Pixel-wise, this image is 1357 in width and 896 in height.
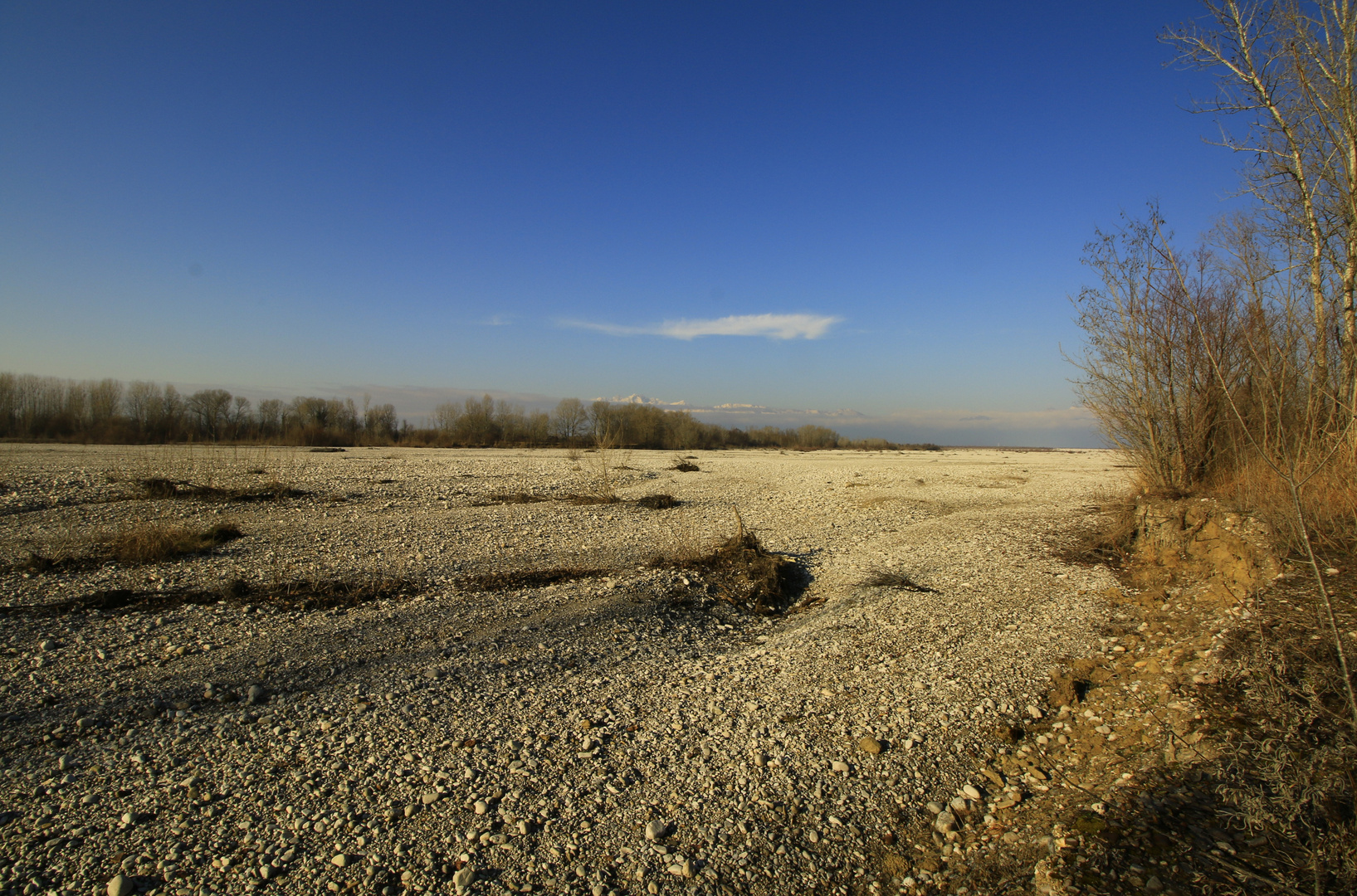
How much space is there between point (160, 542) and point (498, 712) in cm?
756

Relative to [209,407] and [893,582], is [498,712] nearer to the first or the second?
[893,582]

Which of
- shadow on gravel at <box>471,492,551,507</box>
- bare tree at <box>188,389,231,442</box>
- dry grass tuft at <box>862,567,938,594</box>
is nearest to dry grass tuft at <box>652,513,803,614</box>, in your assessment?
dry grass tuft at <box>862,567,938,594</box>

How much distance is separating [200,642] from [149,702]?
146 cm

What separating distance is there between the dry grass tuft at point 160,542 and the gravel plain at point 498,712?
25 cm

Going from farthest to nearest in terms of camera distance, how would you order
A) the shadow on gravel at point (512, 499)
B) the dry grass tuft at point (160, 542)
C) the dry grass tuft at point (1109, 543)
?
the shadow on gravel at point (512, 499) < the dry grass tuft at point (1109, 543) < the dry grass tuft at point (160, 542)

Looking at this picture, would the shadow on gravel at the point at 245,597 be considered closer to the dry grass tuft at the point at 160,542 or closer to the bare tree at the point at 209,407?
the dry grass tuft at the point at 160,542

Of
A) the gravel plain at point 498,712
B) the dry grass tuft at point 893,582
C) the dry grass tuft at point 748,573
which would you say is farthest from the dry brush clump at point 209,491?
the dry grass tuft at point 893,582

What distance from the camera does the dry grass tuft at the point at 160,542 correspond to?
868 centimetres

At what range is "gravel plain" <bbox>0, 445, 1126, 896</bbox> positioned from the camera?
325cm

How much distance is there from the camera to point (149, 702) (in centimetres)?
469

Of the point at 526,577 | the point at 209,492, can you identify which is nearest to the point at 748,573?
the point at 526,577

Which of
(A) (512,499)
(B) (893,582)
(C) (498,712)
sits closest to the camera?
(C) (498,712)

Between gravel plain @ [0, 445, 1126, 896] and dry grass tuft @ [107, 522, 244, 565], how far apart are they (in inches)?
9.7

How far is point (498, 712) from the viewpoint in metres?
4.81
